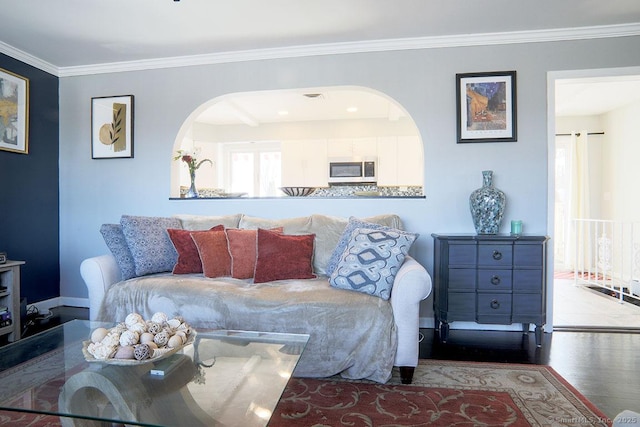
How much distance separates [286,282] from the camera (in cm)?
242

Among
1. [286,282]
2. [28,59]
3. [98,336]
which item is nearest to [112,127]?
[28,59]

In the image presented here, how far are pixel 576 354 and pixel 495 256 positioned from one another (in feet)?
2.71

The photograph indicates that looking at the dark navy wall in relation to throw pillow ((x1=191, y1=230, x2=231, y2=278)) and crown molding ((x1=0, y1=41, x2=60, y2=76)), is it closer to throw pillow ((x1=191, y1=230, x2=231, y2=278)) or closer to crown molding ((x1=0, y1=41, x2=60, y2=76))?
crown molding ((x1=0, y1=41, x2=60, y2=76))

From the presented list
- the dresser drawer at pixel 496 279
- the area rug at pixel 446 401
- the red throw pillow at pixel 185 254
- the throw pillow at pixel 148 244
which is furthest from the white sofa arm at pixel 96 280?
the dresser drawer at pixel 496 279

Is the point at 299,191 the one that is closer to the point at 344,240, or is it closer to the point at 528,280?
the point at 344,240

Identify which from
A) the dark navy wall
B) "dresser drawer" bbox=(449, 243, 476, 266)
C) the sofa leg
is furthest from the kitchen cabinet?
the sofa leg

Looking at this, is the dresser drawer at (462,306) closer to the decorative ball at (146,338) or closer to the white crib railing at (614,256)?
the decorative ball at (146,338)

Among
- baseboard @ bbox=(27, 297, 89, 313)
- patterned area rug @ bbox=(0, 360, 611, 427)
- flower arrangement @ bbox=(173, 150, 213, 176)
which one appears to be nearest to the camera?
patterned area rug @ bbox=(0, 360, 611, 427)

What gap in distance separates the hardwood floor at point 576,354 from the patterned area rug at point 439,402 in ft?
0.53

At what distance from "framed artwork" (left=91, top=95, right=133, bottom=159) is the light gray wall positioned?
7cm

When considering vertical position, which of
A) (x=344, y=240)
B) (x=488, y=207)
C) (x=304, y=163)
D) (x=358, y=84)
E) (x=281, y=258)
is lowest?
(x=281, y=258)

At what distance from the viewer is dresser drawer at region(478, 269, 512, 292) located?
104 inches

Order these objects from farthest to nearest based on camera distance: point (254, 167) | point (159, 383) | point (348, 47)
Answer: point (254, 167) < point (348, 47) < point (159, 383)

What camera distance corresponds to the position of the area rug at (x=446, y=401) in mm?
1651
